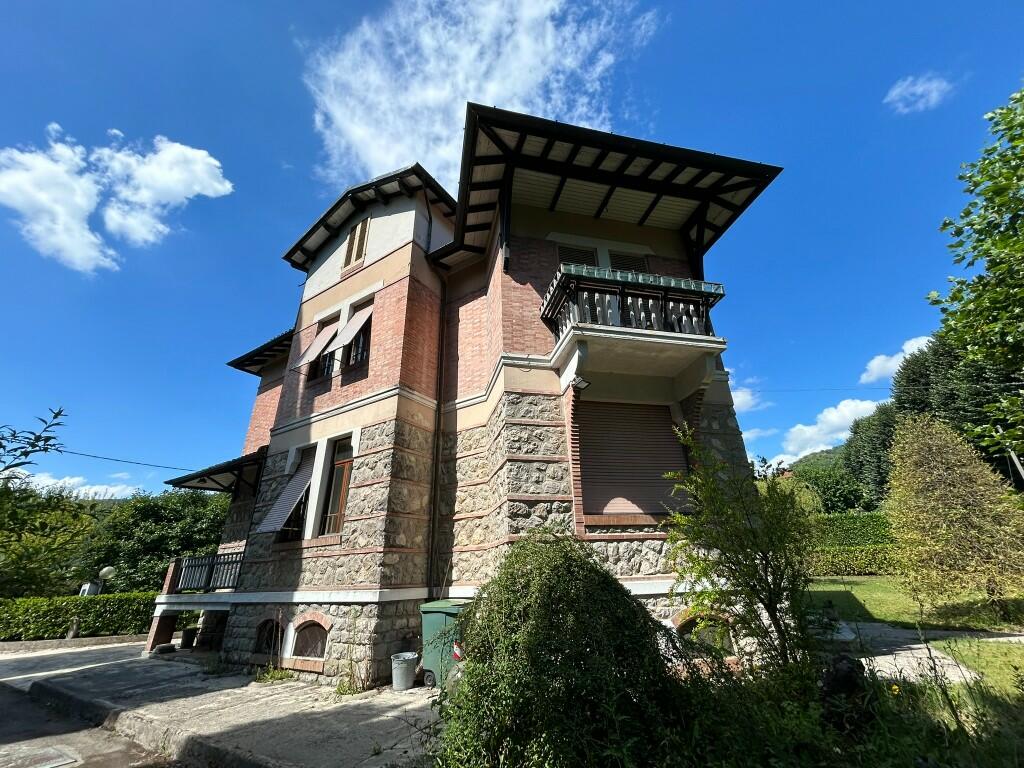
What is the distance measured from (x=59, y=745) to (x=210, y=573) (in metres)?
6.40

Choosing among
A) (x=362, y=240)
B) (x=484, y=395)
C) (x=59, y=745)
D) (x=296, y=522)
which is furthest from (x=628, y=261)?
(x=59, y=745)

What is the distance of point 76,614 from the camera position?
56.4 ft

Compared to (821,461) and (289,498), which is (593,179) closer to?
(289,498)

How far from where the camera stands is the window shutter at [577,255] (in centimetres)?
1069

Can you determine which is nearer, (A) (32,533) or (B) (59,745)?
(A) (32,533)

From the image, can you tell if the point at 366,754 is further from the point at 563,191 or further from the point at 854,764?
the point at 563,191

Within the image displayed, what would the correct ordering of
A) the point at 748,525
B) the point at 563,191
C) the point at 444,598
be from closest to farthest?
the point at 748,525 < the point at 444,598 < the point at 563,191

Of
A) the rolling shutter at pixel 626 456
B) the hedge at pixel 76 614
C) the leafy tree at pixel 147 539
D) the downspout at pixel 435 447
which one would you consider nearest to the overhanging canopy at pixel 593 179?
the downspout at pixel 435 447

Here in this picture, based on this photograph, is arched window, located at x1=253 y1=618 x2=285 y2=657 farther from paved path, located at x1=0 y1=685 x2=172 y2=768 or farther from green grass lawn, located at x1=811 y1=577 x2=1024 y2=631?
green grass lawn, located at x1=811 y1=577 x2=1024 y2=631

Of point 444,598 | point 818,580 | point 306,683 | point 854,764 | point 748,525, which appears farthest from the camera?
point 444,598

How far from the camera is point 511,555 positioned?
465cm

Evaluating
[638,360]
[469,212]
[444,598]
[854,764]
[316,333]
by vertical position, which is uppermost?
[469,212]

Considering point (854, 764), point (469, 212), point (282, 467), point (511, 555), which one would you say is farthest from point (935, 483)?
point (282, 467)

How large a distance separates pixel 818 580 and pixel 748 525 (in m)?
0.90
